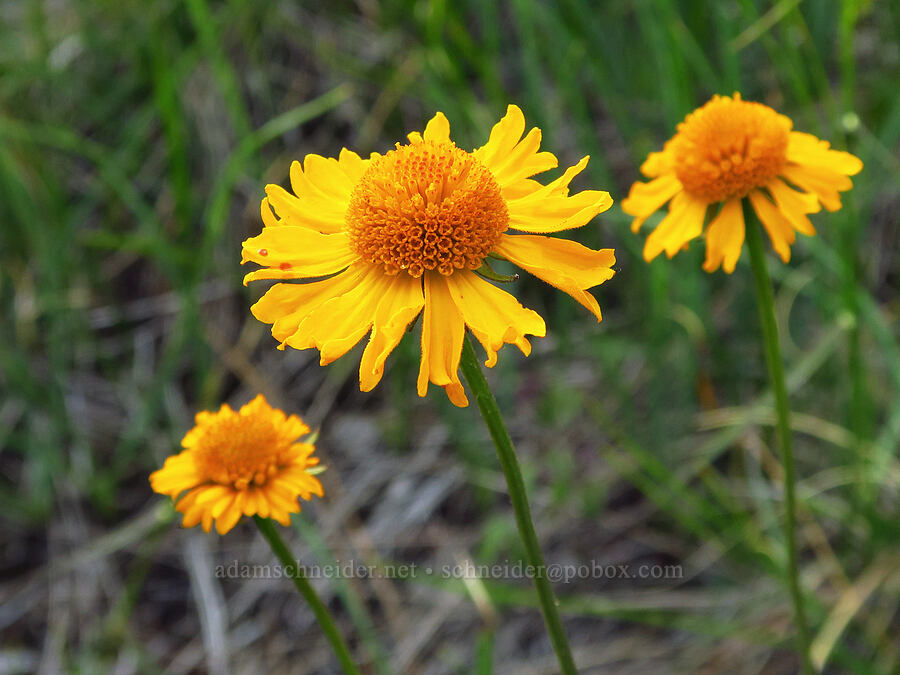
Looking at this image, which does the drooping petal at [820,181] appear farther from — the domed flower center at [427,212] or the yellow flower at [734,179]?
the domed flower center at [427,212]

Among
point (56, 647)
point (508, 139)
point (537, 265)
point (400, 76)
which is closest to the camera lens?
point (537, 265)

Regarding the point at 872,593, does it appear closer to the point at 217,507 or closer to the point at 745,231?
the point at 745,231

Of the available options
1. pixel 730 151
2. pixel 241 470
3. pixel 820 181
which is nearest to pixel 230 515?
pixel 241 470

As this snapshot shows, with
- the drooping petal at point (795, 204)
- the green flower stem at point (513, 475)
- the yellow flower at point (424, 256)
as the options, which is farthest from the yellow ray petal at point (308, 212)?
the drooping petal at point (795, 204)

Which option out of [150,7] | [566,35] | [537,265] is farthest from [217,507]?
[150,7]

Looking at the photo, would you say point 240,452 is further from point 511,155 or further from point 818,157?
point 818,157
